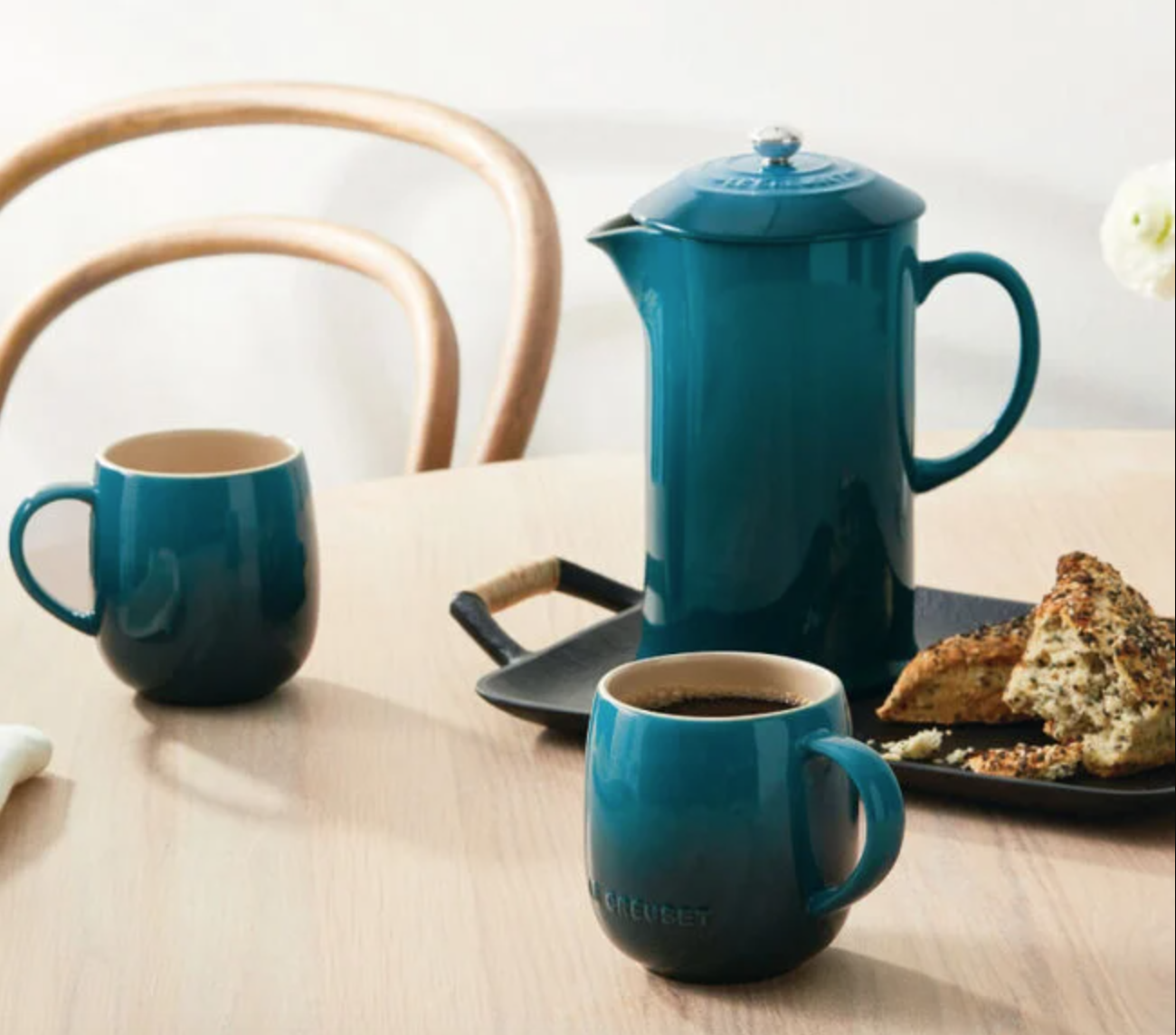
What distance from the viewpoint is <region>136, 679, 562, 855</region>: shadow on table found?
749 millimetres

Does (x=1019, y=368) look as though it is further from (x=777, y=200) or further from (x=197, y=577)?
(x=197, y=577)

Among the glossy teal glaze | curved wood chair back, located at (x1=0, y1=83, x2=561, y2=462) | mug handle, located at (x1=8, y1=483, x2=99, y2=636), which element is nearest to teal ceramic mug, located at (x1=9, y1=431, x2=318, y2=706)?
mug handle, located at (x1=8, y1=483, x2=99, y2=636)

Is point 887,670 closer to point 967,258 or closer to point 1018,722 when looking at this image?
point 1018,722

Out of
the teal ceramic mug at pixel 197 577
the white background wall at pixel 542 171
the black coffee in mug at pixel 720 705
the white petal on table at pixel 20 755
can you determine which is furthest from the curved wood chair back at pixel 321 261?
the black coffee in mug at pixel 720 705

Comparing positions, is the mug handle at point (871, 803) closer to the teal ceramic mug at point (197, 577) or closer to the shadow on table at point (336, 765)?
the shadow on table at point (336, 765)

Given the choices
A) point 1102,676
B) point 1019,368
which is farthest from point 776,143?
point 1102,676

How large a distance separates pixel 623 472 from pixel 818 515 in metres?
0.40

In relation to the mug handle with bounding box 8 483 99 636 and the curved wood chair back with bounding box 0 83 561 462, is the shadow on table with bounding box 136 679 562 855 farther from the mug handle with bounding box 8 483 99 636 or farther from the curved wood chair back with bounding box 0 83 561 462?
the curved wood chair back with bounding box 0 83 561 462

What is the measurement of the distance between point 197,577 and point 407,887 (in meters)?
0.20

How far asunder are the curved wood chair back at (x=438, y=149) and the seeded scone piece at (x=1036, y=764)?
2.65 ft

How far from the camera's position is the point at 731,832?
58 centimetres

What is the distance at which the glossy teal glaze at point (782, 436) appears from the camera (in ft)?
2.59

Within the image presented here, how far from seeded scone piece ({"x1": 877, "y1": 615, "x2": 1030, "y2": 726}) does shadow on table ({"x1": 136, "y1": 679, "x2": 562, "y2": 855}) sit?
164 millimetres

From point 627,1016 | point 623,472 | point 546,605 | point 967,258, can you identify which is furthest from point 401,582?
point 627,1016
